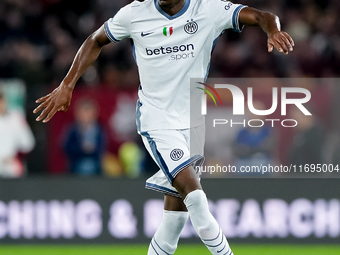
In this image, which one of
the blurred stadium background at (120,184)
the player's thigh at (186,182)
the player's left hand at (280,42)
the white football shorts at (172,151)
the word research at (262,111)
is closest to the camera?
the player's left hand at (280,42)

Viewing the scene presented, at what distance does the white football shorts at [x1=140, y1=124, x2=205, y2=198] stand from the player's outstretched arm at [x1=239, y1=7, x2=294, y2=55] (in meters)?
0.87

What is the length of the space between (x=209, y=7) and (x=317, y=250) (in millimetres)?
3749

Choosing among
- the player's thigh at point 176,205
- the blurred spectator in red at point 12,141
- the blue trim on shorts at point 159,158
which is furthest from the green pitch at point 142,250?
the blue trim on shorts at point 159,158

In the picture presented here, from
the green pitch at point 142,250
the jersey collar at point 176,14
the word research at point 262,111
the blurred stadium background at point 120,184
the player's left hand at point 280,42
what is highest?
the jersey collar at point 176,14

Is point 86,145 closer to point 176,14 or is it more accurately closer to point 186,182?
point 176,14

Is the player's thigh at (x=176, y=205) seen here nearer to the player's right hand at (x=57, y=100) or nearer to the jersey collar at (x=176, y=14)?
the player's right hand at (x=57, y=100)

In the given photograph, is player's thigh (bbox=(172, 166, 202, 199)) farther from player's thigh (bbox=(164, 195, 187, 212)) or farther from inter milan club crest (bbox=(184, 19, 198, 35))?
inter milan club crest (bbox=(184, 19, 198, 35))

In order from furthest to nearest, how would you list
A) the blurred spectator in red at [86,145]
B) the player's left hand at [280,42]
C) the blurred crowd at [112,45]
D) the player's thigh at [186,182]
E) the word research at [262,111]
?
1. the blurred crowd at [112,45]
2. the blurred spectator in red at [86,145]
3. the word research at [262,111]
4. the player's thigh at [186,182]
5. the player's left hand at [280,42]

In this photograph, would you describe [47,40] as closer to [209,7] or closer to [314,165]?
[314,165]

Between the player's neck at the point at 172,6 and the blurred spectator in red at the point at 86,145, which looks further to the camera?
the blurred spectator in red at the point at 86,145

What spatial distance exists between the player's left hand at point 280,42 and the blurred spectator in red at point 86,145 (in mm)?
3884

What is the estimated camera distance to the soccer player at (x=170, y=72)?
4320mm

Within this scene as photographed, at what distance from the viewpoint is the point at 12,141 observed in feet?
24.2

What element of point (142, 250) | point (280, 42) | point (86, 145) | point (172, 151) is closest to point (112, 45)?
point (86, 145)
